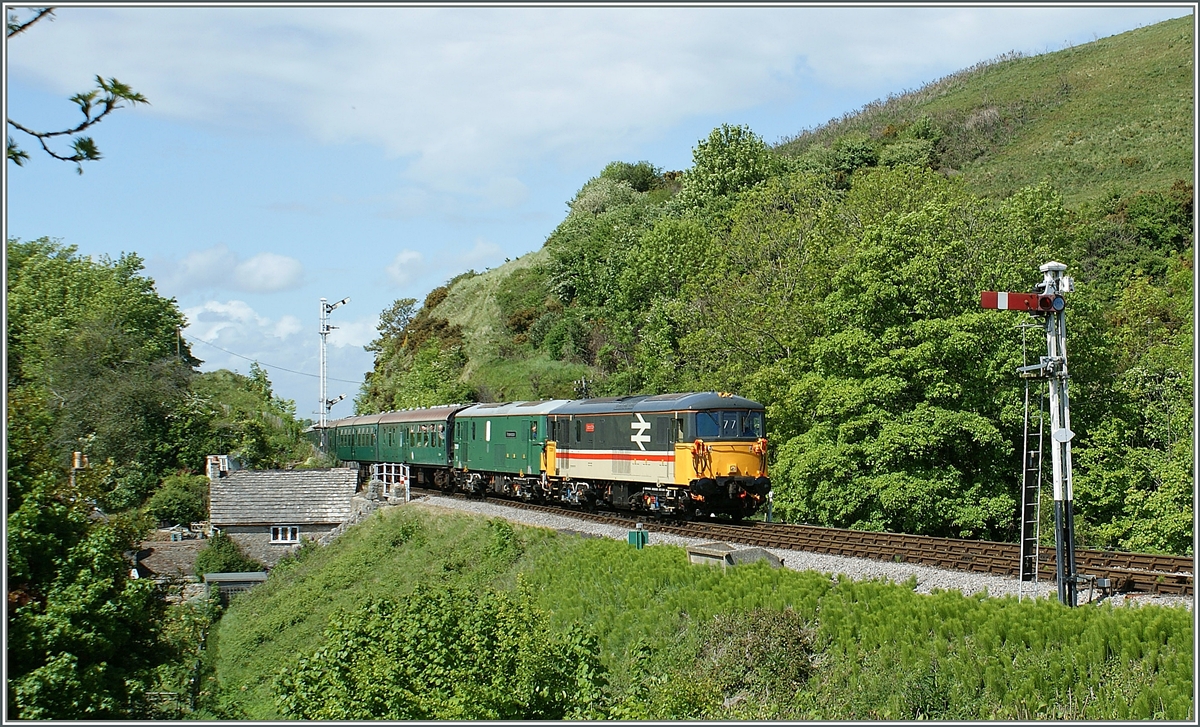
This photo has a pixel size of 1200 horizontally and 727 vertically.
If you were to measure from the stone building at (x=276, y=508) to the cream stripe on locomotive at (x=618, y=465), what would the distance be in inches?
571

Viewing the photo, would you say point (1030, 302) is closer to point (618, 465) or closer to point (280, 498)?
point (618, 465)

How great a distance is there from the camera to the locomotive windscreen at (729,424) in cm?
2517

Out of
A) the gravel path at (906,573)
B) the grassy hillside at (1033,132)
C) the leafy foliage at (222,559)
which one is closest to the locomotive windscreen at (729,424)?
the gravel path at (906,573)

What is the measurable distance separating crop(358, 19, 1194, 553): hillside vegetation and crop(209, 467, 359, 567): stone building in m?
14.2

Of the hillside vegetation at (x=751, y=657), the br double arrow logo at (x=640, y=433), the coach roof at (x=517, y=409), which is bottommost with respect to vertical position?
the hillside vegetation at (x=751, y=657)

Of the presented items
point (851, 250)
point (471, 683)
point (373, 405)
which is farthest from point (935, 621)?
point (373, 405)

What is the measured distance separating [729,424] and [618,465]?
4.02 metres

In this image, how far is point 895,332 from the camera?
96.2 feet

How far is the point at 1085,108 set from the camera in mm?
85938

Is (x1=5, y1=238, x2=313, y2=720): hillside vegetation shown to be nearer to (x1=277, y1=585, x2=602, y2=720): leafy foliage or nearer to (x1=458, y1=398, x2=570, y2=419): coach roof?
(x1=277, y1=585, x2=602, y2=720): leafy foliage

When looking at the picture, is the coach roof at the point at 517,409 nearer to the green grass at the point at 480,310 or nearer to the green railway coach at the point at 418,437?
the green railway coach at the point at 418,437

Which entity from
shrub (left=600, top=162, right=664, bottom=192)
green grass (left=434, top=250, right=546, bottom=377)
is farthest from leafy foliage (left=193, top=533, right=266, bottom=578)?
shrub (left=600, top=162, right=664, bottom=192)

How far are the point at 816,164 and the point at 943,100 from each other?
38.2 meters

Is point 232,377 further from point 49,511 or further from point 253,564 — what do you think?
point 49,511
